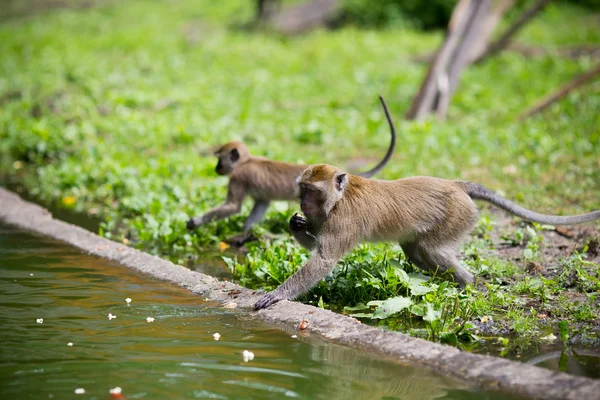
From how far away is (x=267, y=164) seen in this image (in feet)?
29.3

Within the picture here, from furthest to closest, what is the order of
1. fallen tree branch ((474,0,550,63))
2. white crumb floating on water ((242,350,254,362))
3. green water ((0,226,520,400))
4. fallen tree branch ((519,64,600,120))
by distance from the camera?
fallen tree branch ((474,0,550,63)), fallen tree branch ((519,64,600,120)), white crumb floating on water ((242,350,254,362)), green water ((0,226,520,400))

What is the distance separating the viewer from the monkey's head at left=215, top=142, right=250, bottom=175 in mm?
9031

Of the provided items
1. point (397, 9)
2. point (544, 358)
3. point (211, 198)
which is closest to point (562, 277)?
point (544, 358)

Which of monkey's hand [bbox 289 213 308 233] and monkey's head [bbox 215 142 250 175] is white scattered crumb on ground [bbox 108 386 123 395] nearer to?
monkey's hand [bbox 289 213 308 233]

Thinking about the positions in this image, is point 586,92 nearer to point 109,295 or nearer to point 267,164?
point 267,164

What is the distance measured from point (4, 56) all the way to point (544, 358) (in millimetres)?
19813

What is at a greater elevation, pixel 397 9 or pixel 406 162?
pixel 397 9

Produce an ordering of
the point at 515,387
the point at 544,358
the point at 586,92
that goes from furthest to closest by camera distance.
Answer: the point at 586,92
the point at 544,358
the point at 515,387

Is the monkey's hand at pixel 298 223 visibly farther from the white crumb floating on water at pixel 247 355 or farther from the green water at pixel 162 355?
the white crumb floating on water at pixel 247 355

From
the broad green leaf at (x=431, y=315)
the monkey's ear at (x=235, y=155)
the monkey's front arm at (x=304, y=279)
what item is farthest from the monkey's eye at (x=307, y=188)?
the monkey's ear at (x=235, y=155)

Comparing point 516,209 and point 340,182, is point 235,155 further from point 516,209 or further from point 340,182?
point 516,209

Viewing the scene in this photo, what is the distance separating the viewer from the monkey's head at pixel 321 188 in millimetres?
6020

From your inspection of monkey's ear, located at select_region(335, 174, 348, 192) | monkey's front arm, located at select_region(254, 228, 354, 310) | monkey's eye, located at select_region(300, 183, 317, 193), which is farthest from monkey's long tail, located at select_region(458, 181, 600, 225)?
monkey's eye, located at select_region(300, 183, 317, 193)

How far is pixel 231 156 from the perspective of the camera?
9070mm
